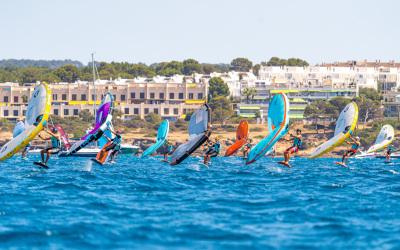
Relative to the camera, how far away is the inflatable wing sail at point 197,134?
2240 inches

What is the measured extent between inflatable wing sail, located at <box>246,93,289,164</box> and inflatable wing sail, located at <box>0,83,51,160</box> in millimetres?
15214

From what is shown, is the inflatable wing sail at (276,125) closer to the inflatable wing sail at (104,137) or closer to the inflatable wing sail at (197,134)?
the inflatable wing sail at (197,134)

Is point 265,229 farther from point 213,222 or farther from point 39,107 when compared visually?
point 39,107

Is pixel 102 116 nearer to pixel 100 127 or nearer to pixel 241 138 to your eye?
pixel 100 127

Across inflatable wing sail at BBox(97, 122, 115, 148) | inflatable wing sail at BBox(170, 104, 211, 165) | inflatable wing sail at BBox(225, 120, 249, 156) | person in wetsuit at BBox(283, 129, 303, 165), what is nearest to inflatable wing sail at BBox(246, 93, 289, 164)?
person in wetsuit at BBox(283, 129, 303, 165)

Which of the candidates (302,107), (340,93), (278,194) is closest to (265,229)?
(278,194)

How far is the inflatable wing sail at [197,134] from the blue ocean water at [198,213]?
8346mm

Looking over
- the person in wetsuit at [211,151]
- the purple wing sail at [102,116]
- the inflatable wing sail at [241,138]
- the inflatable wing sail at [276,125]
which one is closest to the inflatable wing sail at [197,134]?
the inflatable wing sail at [276,125]

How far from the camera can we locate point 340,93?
649ft

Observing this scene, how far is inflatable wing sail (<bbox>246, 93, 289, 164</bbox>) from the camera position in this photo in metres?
60.9

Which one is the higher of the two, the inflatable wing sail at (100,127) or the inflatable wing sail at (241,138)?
the inflatable wing sail at (100,127)

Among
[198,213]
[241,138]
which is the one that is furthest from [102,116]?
[198,213]

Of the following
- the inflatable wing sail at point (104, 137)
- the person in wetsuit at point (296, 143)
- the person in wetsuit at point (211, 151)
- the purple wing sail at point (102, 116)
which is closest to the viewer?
the person in wetsuit at point (296, 143)

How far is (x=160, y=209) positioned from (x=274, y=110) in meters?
29.0
